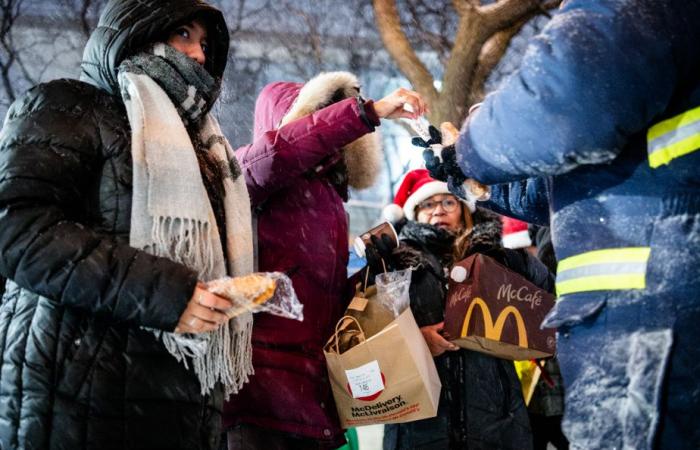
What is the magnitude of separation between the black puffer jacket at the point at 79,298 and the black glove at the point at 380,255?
135cm

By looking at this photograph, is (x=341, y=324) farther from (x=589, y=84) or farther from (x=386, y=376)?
(x=589, y=84)

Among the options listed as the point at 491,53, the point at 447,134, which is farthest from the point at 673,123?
the point at 491,53

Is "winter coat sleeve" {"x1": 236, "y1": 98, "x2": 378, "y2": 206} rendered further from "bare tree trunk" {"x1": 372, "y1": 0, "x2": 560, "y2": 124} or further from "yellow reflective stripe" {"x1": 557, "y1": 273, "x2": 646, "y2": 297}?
"bare tree trunk" {"x1": 372, "y1": 0, "x2": 560, "y2": 124}

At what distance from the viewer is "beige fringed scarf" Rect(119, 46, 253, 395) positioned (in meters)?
1.68

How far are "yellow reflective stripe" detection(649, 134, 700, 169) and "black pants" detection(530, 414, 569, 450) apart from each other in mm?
2806

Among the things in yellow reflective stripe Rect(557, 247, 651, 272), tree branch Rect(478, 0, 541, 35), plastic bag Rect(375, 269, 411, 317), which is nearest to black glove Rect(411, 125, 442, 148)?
plastic bag Rect(375, 269, 411, 317)

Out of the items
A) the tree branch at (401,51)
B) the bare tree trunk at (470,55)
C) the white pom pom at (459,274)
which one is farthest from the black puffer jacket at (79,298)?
the tree branch at (401,51)

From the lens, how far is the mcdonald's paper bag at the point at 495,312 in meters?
2.76

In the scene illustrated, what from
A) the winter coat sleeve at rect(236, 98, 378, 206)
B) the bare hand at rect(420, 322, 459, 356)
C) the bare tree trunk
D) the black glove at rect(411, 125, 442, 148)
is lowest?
the bare hand at rect(420, 322, 459, 356)

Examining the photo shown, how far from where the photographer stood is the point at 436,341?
9.29 feet

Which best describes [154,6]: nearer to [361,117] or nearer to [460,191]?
[361,117]

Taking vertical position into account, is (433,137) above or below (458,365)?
above

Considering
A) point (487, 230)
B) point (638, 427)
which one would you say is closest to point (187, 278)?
point (638, 427)

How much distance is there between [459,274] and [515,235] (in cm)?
205
